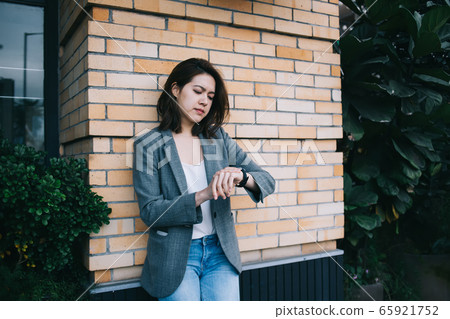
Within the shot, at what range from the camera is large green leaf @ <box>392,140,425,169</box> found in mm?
3065

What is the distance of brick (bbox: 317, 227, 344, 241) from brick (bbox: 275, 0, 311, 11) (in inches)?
68.1

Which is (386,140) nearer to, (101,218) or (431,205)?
(431,205)

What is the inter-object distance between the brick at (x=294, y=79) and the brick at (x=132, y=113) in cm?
99

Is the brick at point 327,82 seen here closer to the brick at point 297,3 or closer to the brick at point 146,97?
the brick at point 297,3

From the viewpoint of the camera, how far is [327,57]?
2.84 metres

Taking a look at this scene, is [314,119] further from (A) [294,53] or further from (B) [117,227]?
(B) [117,227]

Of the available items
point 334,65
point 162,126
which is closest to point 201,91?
point 162,126

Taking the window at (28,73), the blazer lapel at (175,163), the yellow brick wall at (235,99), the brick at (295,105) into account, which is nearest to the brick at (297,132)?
the yellow brick wall at (235,99)

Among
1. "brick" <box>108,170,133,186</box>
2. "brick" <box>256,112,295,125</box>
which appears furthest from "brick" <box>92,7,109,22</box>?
"brick" <box>256,112,295,125</box>

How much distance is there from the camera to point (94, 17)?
2.12 metres

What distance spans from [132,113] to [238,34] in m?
0.95

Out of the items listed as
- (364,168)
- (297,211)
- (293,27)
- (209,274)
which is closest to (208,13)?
(293,27)
